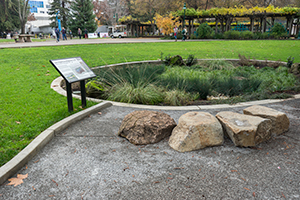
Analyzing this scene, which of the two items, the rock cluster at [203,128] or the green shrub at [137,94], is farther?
the green shrub at [137,94]

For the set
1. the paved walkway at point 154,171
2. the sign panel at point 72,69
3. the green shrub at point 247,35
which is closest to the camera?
the paved walkway at point 154,171

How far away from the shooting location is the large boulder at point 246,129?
10.2 feet

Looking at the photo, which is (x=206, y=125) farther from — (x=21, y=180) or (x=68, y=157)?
(x=21, y=180)

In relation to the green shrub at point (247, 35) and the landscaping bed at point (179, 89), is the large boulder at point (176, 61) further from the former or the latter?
the green shrub at point (247, 35)

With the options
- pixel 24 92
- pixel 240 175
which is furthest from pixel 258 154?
pixel 24 92

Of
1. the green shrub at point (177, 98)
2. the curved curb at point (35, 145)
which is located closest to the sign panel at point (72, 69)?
the curved curb at point (35, 145)

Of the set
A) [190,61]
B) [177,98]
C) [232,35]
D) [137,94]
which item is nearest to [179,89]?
[177,98]

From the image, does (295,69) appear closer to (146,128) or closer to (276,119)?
(276,119)

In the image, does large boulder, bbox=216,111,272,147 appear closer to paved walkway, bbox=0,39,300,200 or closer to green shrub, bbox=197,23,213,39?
paved walkway, bbox=0,39,300,200

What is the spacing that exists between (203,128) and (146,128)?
85cm

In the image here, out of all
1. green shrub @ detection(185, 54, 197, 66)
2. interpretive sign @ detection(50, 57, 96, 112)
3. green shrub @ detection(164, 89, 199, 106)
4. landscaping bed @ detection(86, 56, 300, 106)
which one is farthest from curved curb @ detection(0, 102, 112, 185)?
green shrub @ detection(185, 54, 197, 66)

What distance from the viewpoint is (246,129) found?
122 inches

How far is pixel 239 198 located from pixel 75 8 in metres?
49.6

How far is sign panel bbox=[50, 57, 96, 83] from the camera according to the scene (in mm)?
3815
